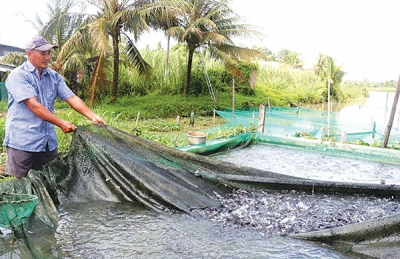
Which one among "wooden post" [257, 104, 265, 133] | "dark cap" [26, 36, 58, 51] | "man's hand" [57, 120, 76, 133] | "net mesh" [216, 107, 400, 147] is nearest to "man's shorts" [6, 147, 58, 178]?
"man's hand" [57, 120, 76, 133]

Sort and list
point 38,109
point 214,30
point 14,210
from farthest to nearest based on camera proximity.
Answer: point 214,30 < point 38,109 < point 14,210

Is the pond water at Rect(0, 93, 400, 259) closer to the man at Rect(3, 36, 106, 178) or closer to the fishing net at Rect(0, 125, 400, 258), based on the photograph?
the fishing net at Rect(0, 125, 400, 258)

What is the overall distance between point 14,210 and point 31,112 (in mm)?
882

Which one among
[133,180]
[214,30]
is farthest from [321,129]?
[214,30]

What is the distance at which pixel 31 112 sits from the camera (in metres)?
2.84

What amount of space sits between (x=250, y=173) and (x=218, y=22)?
13767mm

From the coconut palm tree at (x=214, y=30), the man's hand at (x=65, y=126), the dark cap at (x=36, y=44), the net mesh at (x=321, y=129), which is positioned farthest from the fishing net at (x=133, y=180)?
the coconut palm tree at (x=214, y=30)

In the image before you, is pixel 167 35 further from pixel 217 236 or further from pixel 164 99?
pixel 217 236

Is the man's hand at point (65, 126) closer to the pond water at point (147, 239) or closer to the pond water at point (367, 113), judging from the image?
the pond water at point (147, 239)

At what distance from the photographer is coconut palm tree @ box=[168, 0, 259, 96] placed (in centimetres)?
1520

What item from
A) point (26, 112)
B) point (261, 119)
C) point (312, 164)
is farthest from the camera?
point (261, 119)

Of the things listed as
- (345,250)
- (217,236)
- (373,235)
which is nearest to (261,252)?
(217,236)

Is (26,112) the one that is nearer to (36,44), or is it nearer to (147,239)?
(36,44)

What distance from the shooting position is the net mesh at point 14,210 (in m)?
2.26
